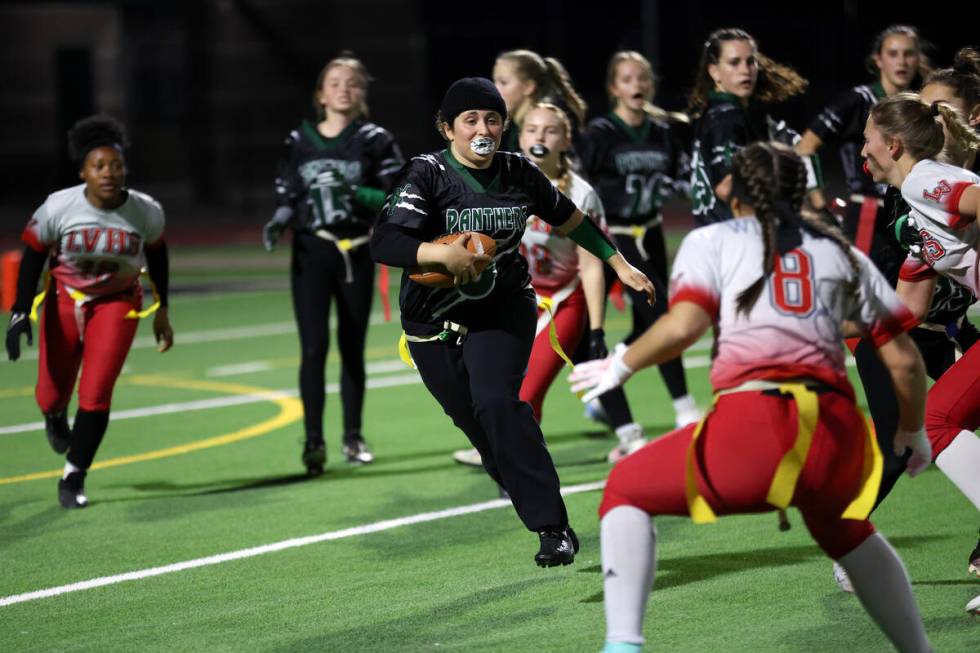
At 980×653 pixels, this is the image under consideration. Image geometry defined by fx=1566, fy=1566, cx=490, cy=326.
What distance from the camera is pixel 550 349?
8.20m

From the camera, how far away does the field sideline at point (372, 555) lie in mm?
6004

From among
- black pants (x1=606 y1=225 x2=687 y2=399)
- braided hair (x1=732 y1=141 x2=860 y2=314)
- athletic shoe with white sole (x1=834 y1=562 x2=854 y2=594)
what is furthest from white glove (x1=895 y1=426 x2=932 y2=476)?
black pants (x1=606 y1=225 x2=687 y2=399)

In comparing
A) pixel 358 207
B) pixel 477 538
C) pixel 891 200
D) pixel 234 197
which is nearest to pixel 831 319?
pixel 891 200

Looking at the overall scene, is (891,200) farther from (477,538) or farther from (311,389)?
(311,389)

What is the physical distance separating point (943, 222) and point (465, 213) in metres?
1.95

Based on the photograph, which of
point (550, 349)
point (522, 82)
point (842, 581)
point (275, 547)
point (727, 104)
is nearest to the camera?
point (842, 581)

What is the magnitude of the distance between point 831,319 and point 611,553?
975 mm

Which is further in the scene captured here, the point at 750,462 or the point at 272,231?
the point at 272,231

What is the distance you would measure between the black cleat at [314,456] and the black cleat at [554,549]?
3.24 m

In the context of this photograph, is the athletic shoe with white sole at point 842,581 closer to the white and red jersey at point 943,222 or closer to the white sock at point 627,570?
the white and red jersey at point 943,222

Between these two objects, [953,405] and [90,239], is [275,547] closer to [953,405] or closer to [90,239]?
[90,239]

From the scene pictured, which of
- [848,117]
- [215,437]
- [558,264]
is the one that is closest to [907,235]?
[558,264]

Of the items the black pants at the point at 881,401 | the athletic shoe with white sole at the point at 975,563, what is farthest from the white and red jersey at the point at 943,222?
the athletic shoe with white sole at the point at 975,563

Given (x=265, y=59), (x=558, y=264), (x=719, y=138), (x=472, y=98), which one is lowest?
(x=265, y=59)
